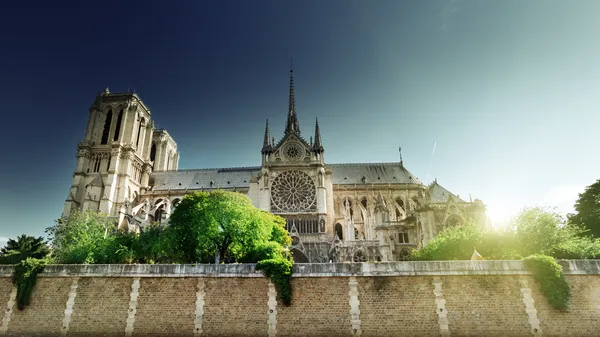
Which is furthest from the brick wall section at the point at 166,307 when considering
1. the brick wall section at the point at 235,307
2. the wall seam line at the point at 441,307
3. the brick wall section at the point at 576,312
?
the brick wall section at the point at 576,312

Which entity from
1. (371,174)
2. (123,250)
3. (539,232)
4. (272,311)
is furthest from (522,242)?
(371,174)

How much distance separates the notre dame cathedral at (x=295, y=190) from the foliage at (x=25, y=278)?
17.0 metres

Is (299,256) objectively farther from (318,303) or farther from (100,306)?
(100,306)

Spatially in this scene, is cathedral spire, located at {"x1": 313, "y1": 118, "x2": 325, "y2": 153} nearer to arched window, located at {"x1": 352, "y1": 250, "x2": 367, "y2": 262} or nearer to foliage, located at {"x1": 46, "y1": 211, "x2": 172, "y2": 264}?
arched window, located at {"x1": 352, "y1": 250, "x2": 367, "y2": 262}

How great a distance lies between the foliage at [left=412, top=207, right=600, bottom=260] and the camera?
18545mm

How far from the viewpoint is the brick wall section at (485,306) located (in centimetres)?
1398

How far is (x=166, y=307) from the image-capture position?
14.9 metres

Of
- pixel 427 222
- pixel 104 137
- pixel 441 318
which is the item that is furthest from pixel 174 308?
pixel 104 137

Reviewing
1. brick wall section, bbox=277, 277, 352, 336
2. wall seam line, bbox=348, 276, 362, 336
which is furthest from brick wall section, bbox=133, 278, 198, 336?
wall seam line, bbox=348, 276, 362, 336

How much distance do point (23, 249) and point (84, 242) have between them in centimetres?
1239

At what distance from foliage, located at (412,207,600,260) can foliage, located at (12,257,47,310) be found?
72.3 feet

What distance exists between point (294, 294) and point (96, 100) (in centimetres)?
5329

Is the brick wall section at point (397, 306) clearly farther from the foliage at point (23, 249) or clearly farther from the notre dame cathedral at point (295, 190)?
the foliage at point (23, 249)

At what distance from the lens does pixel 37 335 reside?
14.9 meters
